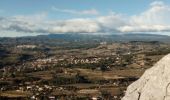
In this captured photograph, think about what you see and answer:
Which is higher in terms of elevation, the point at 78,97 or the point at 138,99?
the point at 138,99

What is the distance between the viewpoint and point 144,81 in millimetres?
30438

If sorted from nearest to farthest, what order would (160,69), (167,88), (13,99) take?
(167,88), (160,69), (13,99)

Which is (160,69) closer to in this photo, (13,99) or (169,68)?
(169,68)

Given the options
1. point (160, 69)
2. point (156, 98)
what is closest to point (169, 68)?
point (160, 69)

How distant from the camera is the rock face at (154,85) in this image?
1107 inches

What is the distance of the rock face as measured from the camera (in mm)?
28125

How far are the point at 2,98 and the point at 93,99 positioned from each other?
4898 cm

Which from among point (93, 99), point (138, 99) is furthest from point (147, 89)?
point (93, 99)

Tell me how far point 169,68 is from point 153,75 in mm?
1449

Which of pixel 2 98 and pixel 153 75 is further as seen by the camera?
pixel 2 98

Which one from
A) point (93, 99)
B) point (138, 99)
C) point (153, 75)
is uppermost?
point (153, 75)

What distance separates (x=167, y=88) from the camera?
1102 inches

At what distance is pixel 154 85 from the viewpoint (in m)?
28.8

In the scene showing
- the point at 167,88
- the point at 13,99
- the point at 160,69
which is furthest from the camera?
the point at 13,99
